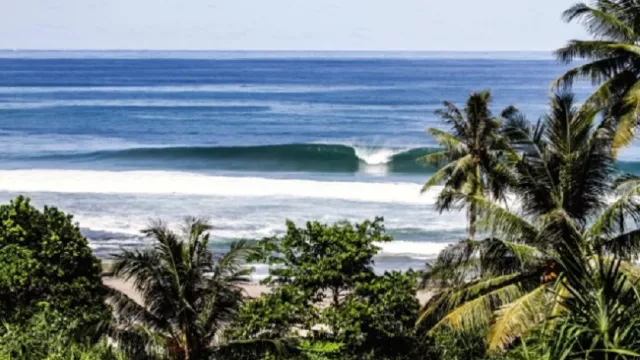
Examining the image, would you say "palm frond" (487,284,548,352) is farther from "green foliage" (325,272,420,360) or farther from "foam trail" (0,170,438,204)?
"foam trail" (0,170,438,204)

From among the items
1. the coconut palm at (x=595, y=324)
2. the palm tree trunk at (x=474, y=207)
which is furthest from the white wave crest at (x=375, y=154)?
the coconut palm at (x=595, y=324)

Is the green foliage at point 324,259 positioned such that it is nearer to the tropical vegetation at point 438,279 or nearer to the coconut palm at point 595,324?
the tropical vegetation at point 438,279

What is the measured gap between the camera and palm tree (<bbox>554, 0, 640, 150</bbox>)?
17078 mm

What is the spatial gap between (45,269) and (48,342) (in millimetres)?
2230

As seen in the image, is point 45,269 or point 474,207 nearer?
point 474,207

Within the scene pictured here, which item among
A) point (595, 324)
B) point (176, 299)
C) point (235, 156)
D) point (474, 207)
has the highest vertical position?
point (235, 156)

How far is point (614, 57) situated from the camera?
18.4 m

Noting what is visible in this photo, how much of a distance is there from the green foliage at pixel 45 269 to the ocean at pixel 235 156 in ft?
24.4

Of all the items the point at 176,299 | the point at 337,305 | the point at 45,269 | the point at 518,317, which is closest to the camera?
the point at 518,317

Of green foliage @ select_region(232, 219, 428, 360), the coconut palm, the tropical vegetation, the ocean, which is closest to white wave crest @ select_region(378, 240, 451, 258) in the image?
the ocean

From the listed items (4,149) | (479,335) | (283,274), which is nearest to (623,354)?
(479,335)

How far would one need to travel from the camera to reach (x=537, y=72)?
14412cm

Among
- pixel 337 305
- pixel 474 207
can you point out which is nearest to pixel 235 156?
pixel 337 305

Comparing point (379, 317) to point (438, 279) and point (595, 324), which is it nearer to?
point (438, 279)
